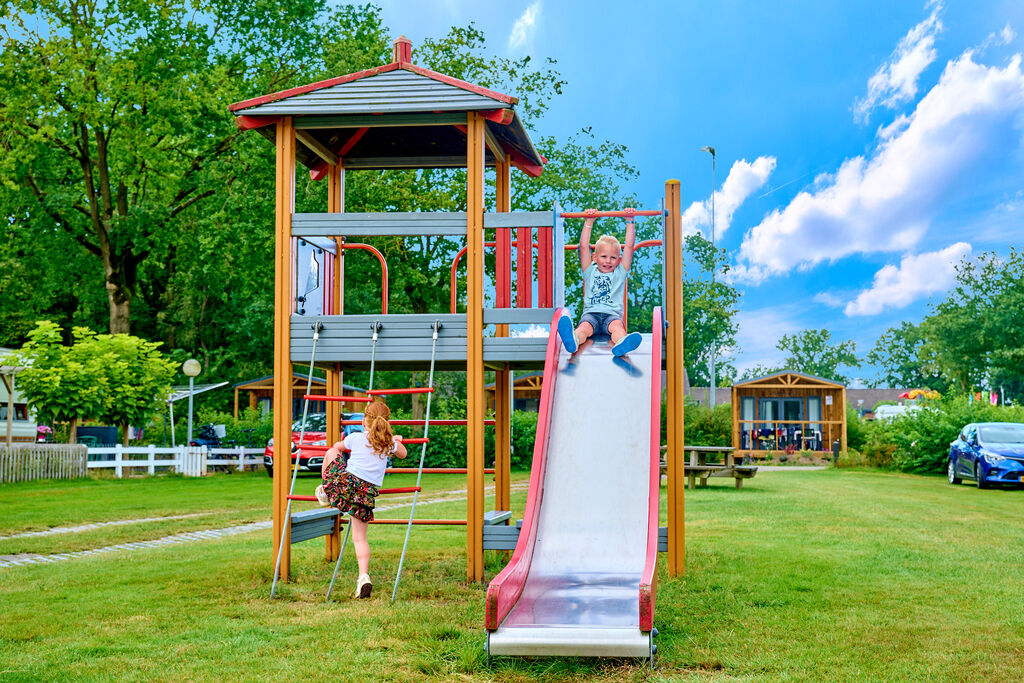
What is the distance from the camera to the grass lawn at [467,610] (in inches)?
225

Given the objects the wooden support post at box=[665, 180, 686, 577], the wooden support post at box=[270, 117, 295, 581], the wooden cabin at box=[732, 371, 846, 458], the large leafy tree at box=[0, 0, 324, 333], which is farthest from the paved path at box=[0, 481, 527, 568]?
the wooden cabin at box=[732, 371, 846, 458]

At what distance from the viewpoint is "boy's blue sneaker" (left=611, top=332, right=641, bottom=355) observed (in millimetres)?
9133

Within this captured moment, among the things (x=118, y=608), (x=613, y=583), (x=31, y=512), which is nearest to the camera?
(x=613, y=583)

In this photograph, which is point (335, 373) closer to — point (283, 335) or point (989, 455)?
point (283, 335)

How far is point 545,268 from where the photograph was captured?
32.9ft

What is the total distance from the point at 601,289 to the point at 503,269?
1.12 metres

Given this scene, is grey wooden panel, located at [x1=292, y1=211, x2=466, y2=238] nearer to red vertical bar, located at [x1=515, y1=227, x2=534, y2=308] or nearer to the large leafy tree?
red vertical bar, located at [x1=515, y1=227, x2=534, y2=308]

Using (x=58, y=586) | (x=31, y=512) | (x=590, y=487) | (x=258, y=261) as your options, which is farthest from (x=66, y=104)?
(x=590, y=487)

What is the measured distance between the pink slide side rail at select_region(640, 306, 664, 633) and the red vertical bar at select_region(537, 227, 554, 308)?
1.11 meters

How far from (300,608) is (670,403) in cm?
399

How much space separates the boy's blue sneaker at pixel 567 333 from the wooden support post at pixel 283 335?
8.50ft

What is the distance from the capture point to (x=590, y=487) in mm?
7812

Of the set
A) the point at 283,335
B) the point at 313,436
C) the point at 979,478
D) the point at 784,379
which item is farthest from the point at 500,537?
the point at 784,379

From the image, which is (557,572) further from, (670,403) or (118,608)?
(118,608)
